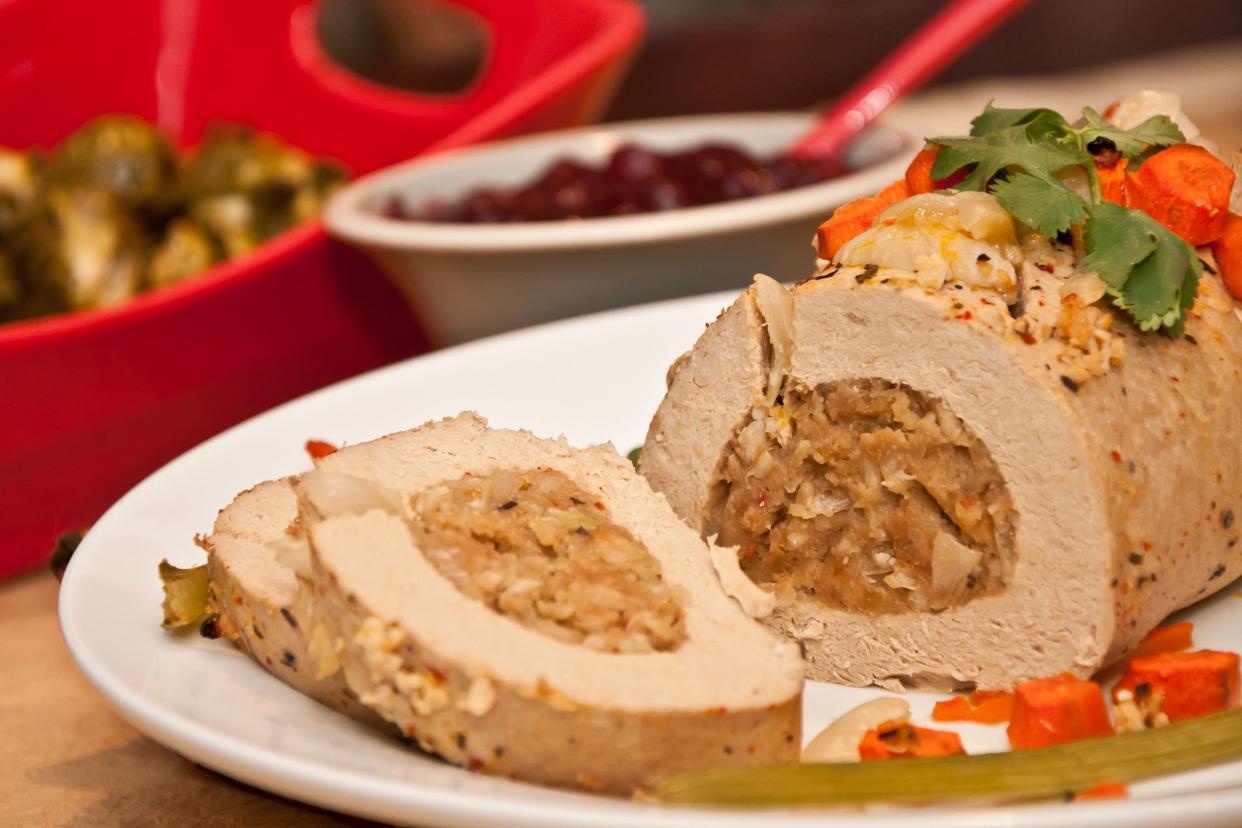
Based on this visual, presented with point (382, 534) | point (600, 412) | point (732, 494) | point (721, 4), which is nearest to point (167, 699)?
point (382, 534)

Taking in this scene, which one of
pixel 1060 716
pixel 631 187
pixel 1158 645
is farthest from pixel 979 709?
pixel 631 187

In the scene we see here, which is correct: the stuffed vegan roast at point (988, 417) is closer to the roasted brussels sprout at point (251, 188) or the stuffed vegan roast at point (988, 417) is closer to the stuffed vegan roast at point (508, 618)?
the stuffed vegan roast at point (508, 618)

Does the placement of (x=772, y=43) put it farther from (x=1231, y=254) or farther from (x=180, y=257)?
(x=1231, y=254)

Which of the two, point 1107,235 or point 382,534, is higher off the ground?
point 1107,235

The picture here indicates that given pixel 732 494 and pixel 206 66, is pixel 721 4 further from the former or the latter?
pixel 732 494

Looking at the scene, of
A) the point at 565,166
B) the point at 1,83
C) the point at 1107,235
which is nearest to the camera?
the point at 1107,235

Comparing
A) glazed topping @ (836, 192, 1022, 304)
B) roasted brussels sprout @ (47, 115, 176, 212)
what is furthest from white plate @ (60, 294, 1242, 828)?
roasted brussels sprout @ (47, 115, 176, 212)

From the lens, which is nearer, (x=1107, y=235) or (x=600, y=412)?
(x=1107, y=235)
